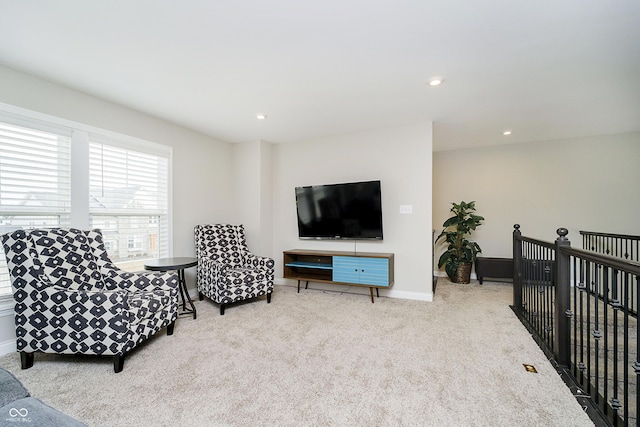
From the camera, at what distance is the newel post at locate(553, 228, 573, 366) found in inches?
80.5

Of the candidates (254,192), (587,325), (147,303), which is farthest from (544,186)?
(147,303)

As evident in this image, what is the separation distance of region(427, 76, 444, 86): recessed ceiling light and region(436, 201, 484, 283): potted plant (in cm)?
269

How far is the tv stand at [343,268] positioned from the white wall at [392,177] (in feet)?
0.97

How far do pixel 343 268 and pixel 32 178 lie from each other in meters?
3.38

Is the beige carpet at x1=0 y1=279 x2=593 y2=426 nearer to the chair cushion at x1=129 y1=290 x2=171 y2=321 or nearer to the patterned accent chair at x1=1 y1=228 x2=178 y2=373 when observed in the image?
the patterned accent chair at x1=1 y1=228 x2=178 y2=373

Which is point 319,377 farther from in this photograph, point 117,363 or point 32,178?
point 32,178

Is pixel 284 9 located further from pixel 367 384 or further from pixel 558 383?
pixel 558 383

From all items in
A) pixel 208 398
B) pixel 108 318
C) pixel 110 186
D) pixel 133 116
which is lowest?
pixel 208 398

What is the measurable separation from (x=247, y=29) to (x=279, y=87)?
84cm

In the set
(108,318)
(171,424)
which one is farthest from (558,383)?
(108,318)

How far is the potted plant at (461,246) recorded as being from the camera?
473cm

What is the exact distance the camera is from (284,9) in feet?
5.71

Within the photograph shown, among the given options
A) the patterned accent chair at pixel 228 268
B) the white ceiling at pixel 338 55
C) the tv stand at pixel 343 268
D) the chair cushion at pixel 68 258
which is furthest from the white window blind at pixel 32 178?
the tv stand at pixel 343 268

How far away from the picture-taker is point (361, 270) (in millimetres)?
3732
